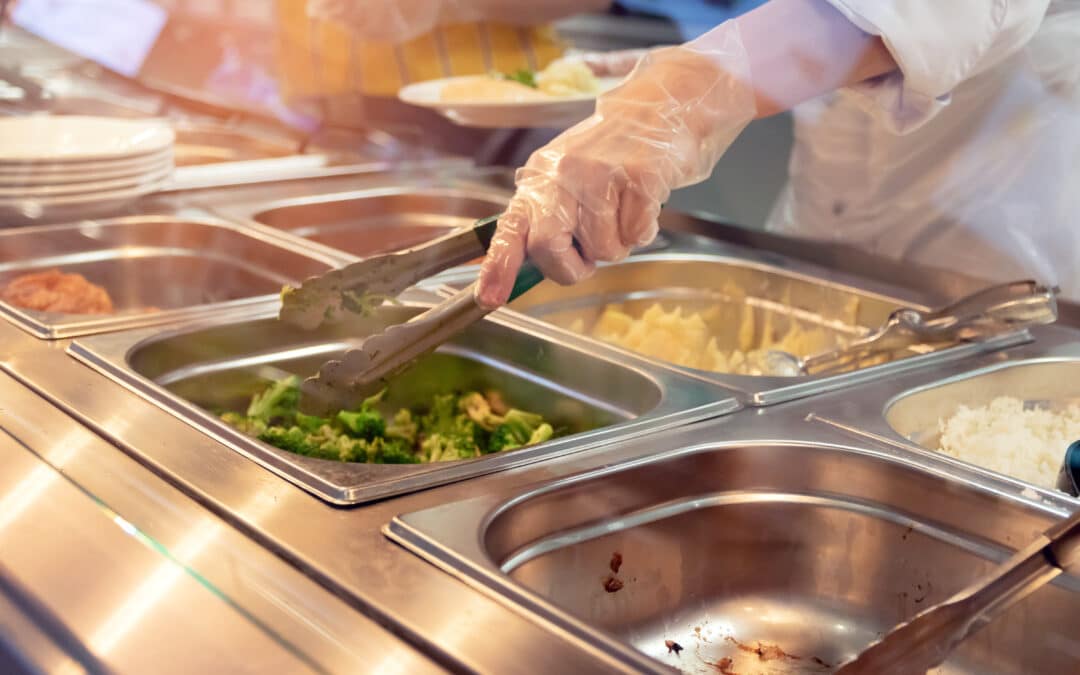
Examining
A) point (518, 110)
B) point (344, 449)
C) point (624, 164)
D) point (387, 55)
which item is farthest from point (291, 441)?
point (387, 55)

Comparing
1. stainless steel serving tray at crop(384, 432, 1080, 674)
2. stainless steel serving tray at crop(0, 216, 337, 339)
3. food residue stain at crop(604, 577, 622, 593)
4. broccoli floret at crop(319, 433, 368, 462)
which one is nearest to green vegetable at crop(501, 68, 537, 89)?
stainless steel serving tray at crop(0, 216, 337, 339)

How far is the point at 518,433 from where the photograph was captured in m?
1.14

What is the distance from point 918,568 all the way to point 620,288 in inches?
30.9

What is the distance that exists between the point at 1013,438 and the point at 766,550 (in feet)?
1.03

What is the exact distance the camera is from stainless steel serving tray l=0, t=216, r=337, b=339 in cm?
156

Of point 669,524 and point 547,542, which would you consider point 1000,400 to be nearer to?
point 669,524

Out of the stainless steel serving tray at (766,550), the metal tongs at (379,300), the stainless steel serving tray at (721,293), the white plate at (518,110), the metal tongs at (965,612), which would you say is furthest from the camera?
the white plate at (518,110)

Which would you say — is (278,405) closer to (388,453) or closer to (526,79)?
(388,453)

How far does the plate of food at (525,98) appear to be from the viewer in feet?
5.85

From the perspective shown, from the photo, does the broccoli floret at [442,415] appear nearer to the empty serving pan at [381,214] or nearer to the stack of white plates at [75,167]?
the empty serving pan at [381,214]

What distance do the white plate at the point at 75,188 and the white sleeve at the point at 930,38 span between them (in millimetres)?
1143

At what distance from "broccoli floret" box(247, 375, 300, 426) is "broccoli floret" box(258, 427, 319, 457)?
0.38 feet

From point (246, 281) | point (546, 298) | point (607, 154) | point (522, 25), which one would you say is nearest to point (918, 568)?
point (607, 154)

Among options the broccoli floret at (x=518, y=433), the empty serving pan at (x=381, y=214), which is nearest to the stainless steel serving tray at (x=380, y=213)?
the empty serving pan at (x=381, y=214)
